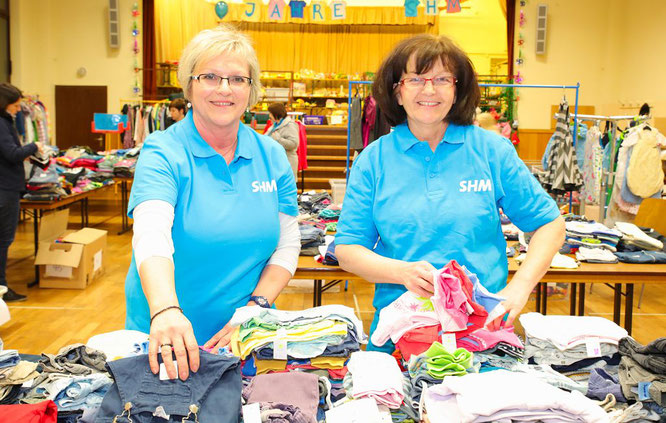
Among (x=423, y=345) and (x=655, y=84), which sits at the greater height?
(x=655, y=84)

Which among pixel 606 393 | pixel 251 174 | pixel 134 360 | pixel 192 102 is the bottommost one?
pixel 606 393

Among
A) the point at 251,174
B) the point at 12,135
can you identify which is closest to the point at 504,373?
the point at 251,174

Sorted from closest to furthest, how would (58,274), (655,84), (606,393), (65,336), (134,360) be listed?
1. (134,360)
2. (606,393)
3. (65,336)
4. (58,274)
5. (655,84)

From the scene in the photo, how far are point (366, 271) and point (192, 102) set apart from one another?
2.27ft

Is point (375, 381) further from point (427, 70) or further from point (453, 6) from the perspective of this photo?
point (453, 6)

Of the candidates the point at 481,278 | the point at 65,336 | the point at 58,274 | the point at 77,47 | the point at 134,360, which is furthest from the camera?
the point at 77,47

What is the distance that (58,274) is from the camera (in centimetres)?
570

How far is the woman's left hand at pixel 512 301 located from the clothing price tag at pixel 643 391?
13.5 inches

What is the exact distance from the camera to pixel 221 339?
5.46ft

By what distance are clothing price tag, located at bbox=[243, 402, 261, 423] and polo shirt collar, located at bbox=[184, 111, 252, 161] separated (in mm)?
704

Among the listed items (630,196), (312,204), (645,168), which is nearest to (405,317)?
(312,204)

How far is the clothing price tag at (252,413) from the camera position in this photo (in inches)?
51.2

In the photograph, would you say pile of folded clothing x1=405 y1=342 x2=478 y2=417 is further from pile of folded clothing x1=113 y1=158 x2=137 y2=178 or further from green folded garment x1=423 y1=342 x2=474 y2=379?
pile of folded clothing x1=113 y1=158 x2=137 y2=178

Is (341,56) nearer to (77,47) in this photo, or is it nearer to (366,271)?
(77,47)
